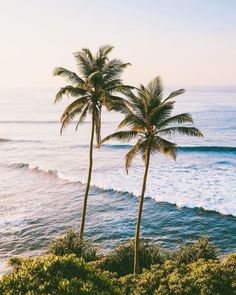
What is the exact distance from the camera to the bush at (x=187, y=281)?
1448cm

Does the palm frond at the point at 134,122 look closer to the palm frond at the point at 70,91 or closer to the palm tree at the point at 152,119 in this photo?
the palm tree at the point at 152,119

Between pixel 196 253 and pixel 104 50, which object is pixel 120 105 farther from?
pixel 196 253

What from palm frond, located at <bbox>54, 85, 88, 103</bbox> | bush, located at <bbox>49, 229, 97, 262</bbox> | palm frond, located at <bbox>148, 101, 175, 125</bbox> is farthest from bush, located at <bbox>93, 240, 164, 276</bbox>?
palm frond, located at <bbox>54, 85, 88, 103</bbox>

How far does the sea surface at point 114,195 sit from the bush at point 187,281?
7.13m

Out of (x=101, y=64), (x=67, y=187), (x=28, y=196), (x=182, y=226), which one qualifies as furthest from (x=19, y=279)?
(x=67, y=187)

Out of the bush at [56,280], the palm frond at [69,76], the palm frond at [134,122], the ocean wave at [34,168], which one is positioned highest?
the palm frond at [69,76]

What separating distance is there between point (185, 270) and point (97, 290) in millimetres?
6883

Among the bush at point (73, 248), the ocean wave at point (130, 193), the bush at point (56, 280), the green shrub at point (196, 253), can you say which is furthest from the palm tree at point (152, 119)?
the ocean wave at point (130, 193)

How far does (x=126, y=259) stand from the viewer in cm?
2116

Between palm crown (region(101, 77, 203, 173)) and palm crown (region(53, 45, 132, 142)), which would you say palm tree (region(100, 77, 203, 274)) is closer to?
palm crown (region(101, 77, 203, 173))

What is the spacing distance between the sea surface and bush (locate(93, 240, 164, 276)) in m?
2.49

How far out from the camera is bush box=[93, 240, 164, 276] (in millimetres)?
20438

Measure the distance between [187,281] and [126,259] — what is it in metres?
6.77

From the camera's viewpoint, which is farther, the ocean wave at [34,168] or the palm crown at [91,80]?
the ocean wave at [34,168]
